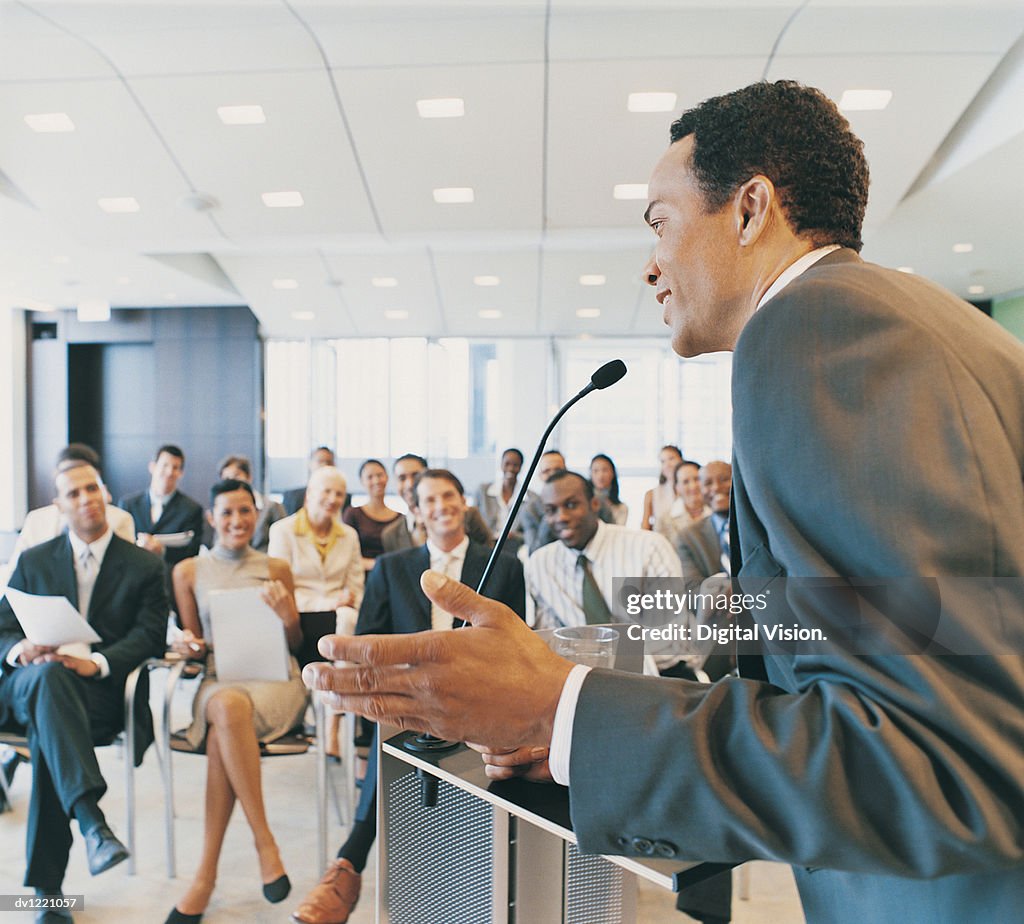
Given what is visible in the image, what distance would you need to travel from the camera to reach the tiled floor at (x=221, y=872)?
292cm

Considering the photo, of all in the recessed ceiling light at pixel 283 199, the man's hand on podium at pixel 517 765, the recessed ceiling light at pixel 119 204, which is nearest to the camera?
the man's hand on podium at pixel 517 765

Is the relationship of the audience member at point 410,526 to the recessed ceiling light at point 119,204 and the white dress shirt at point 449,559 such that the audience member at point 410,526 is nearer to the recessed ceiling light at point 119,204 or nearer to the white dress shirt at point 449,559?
the white dress shirt at point 449,559

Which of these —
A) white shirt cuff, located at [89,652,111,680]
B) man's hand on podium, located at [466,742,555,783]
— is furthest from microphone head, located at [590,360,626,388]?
white shirt cuff, located at [89,652,111,680]

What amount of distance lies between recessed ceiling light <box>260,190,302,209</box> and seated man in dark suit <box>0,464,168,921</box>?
3642mm

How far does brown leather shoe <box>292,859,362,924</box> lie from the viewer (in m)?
2.74

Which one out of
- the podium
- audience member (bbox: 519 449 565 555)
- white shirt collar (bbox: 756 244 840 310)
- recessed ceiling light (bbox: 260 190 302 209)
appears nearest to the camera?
white shirt collar (bbox: 756 244 840 310)

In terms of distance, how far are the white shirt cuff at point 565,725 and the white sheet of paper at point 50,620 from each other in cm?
299

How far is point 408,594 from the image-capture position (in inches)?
130

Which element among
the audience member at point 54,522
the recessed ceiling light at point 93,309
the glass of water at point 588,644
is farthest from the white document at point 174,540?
the recessed ceiling light at point 93,309

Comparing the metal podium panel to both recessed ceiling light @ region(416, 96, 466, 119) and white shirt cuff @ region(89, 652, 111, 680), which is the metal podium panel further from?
recessed ceiling light @ region(416, 96, 466, 119)

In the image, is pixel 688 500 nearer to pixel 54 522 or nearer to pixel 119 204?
pixel 54 522

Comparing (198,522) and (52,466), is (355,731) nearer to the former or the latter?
(198,522)

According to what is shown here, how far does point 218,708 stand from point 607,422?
957 centimetres

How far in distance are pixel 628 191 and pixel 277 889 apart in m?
5.56
